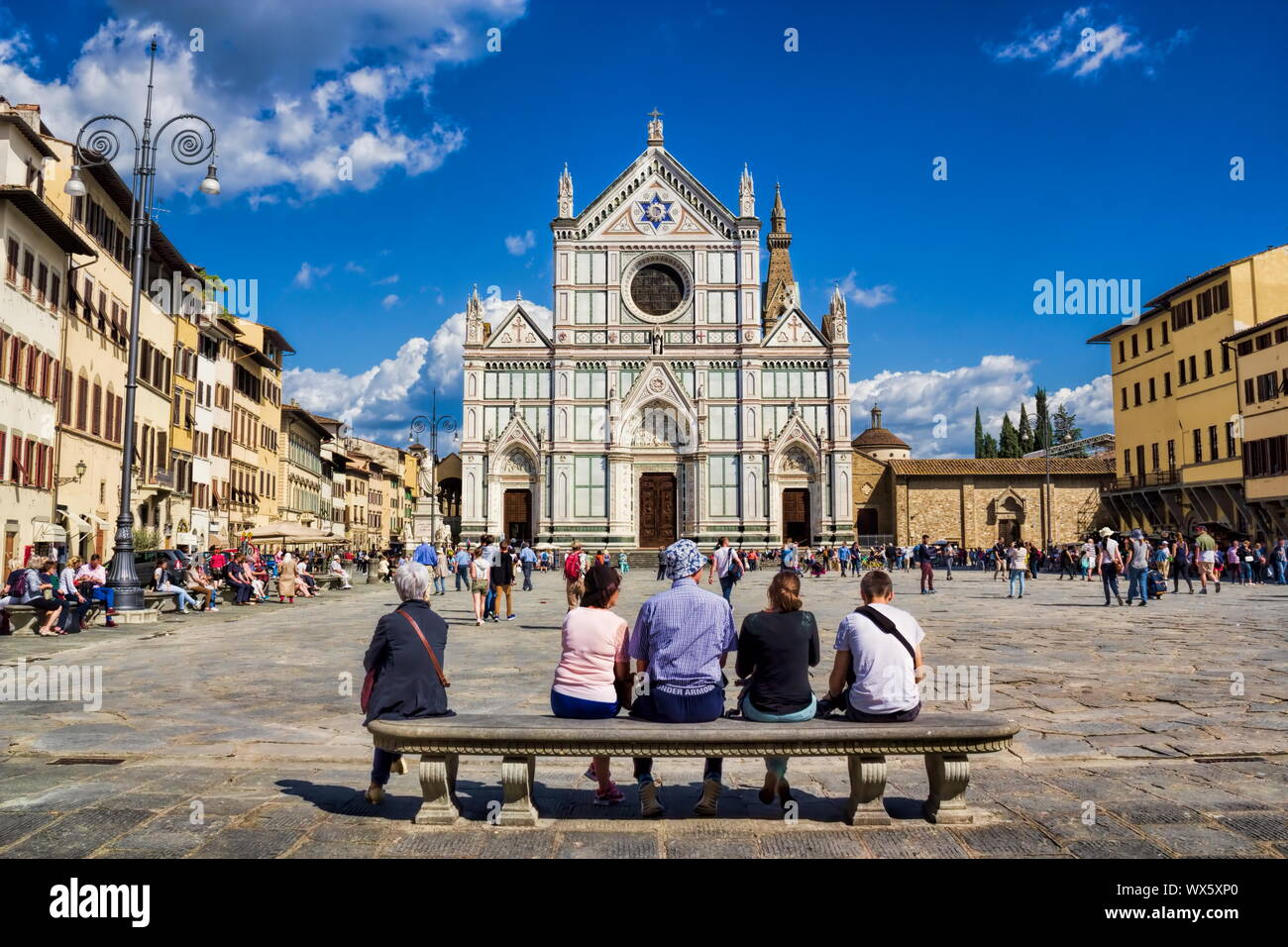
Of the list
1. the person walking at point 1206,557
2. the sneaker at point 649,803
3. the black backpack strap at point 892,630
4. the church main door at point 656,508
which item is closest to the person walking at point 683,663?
the sneaker at point 649,803

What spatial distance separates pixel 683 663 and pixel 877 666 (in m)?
1.10

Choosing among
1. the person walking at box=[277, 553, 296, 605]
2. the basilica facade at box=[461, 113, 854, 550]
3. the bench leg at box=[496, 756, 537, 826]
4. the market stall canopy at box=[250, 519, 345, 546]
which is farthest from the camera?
the basilica facade at box=[461, 113, 854, 550]

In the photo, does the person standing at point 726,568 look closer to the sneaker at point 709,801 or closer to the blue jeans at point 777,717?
the blue jeans at point 777,717

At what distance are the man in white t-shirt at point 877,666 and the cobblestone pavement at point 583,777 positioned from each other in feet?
2.04

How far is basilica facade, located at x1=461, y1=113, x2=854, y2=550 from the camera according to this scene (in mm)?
48062

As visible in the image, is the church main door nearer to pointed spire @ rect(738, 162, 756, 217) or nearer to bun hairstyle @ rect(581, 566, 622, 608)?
pointed spire @ rect(738, 162, 756, 217)

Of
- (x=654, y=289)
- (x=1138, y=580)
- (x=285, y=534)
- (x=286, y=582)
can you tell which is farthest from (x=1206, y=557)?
(x=654, y=289)

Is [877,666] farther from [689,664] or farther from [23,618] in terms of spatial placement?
[23,618]

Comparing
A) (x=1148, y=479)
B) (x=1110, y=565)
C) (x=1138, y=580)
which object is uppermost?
(x=1148, y=479)

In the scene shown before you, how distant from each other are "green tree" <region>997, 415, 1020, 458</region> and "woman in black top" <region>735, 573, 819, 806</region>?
269 ft

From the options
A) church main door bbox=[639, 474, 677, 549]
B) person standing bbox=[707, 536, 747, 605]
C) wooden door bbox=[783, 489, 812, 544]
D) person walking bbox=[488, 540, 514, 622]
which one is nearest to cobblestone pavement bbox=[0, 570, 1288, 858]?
person walking bbox=[488, 540, 514, 622]

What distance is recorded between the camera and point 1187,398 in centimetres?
4234
